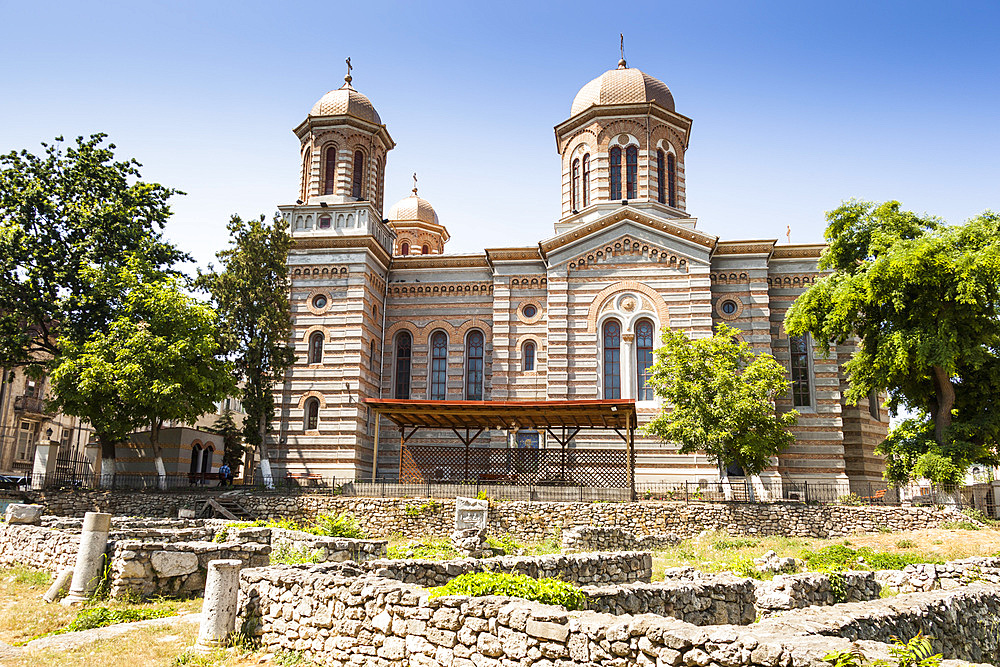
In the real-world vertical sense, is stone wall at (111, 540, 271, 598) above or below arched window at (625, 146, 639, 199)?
below

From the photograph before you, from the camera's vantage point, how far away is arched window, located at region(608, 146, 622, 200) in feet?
116

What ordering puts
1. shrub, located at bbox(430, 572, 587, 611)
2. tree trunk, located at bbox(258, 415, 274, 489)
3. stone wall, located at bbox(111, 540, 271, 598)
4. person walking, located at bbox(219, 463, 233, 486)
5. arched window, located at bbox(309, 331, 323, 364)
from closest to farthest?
shrub, located at bbox(430, 572, 587, 611)
stone wall, located at bbox(111, 540, 271, 598)
tree trunk, located at bbox(258, 415, 274, 489)
person walking, located at bbox(219, 463, 233, 486)
arched window, located at bbox(309, 331, 323, 364)

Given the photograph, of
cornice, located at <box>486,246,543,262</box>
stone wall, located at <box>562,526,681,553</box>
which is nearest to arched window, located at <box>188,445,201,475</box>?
cornice, located at <box>486,246,543,262</box>

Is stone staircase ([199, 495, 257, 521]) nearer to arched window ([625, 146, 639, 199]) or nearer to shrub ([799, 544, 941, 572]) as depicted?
shrub ([799, 544, 941, 572])

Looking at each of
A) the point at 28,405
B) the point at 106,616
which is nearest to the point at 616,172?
the point at 106,616

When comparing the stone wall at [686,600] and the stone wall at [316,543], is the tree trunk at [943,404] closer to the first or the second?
the stone wall at [686,600]

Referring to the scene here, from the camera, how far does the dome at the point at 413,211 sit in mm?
49000

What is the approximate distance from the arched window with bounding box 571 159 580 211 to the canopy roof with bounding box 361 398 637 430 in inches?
489

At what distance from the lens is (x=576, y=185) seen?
36.7 metres

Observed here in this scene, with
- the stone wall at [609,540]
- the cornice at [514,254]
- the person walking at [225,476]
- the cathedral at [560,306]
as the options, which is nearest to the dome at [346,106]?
the cathedral at [560,306]

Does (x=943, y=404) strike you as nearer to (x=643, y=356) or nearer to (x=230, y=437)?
(x=643, y=356)

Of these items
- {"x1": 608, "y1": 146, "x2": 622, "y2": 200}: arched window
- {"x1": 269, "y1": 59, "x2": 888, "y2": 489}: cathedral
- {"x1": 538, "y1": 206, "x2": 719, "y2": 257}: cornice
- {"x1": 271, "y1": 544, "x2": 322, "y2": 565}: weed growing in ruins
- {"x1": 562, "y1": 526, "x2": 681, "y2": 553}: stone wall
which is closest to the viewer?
{"x1": 271, "y1": 544, "x2": 322, "y2": 565}: weed growing in ruins

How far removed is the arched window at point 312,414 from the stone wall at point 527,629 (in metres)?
22.4

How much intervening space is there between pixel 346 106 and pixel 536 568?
1175 inches
